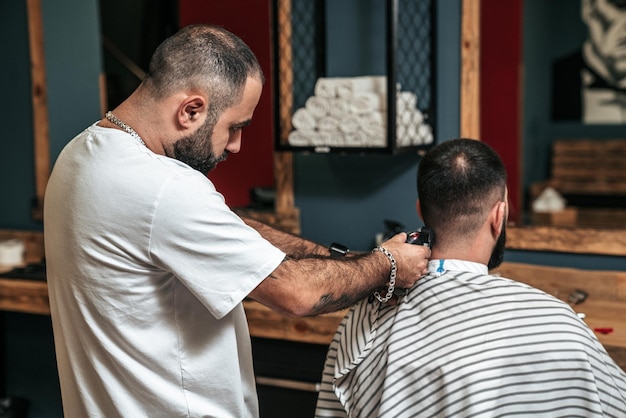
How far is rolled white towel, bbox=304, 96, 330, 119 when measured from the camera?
2762mm

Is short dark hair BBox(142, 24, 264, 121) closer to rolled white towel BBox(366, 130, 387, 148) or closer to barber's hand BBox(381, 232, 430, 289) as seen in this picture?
barber's hand BBox(381, 232, 430, 289)

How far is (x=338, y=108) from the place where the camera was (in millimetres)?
2736

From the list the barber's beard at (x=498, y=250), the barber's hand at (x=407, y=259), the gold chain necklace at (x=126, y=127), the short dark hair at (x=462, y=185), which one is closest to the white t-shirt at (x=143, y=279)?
the gold chain necklace at (x=126, y=127)

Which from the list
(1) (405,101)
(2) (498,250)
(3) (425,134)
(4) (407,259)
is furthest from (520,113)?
(4) (407,259)

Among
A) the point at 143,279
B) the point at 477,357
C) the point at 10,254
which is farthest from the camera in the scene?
the point at 10,254

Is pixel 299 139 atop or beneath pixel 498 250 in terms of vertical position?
atop

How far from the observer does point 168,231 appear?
1380mm

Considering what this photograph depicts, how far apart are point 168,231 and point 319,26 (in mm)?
1898

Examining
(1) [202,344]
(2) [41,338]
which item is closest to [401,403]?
(1) [202,344]

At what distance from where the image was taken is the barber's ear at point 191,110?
1.48 meters

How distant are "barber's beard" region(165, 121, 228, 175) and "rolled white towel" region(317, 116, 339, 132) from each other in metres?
1.25

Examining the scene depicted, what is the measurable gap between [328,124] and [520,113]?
3.25 metres

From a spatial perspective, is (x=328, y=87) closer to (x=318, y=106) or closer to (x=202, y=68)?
(x=318, y=106)

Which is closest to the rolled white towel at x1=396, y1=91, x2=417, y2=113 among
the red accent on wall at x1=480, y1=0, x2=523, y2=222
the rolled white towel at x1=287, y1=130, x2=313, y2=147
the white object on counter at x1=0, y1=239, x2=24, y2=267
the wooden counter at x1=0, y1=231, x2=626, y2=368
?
the rolled white towel at x1=287, y1=130, x2=313, y2=147
